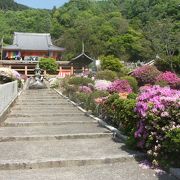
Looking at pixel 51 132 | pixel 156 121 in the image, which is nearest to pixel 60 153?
pixel 156 121

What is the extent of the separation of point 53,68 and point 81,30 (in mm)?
21054

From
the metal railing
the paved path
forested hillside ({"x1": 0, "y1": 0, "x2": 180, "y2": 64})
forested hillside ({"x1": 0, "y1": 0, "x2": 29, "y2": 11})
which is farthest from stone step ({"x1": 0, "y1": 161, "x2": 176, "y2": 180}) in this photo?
forested hillside ({"x1": 0, "y1": 0, "x2": 29, "y2": 11})

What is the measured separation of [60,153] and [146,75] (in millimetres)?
13513

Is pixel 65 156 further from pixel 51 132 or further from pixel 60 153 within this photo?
pixel 51 132

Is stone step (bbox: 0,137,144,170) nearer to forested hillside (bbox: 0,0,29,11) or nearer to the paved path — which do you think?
the paved path

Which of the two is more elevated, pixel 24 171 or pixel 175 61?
pixel 175 61

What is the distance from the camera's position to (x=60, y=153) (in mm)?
6699

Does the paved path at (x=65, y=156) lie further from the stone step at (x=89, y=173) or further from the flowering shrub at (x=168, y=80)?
the flowering shrub at (x=168, y=80)

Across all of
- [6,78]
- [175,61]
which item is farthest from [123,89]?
[175,61]

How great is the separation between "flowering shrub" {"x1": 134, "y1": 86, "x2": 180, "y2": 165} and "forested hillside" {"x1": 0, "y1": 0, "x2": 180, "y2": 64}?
35685 mm

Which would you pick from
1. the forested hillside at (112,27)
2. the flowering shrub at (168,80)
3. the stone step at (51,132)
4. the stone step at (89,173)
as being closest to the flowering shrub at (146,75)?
the flowering shrub at (168,80)

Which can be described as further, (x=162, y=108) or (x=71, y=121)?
(x=71, y=121)

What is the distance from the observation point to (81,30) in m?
66.2

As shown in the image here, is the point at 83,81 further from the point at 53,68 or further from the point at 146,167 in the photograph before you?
the point at 53,68
